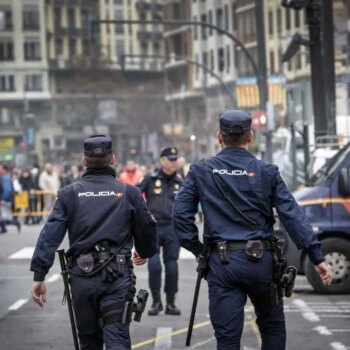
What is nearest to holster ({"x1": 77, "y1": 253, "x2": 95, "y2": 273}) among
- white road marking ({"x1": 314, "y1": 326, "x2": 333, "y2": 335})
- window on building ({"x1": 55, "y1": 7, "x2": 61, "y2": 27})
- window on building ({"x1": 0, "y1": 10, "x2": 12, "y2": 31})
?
white road marking ({"x1": 314, "y1": 326, "x2": 333, "y2": 335})

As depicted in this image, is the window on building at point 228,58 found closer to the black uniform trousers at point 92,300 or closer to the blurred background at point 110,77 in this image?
the blurred background at point 110,77

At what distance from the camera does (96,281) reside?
28.5 feet

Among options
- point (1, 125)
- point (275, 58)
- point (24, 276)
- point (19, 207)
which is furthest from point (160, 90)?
point (24, 276)

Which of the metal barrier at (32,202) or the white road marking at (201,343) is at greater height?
the white road marking at (201,343)

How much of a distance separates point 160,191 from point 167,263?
0.78m

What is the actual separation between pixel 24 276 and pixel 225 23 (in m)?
80.3

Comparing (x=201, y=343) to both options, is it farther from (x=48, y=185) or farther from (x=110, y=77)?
(x=110, y=77)

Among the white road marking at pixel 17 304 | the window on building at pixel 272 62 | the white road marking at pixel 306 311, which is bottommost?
the white road marking at pixel 306 311

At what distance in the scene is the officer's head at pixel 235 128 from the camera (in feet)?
28.0

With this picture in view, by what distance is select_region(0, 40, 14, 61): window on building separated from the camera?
116 m

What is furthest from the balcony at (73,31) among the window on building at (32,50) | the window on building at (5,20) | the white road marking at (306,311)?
the white road marking at (306,311)

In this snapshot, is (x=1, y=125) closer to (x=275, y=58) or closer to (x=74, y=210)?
(x=275, y=58)

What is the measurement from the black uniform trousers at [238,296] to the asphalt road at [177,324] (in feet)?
11.4

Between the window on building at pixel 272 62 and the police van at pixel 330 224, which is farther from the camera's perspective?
the window on building at pixel 272 62
